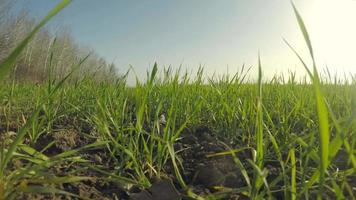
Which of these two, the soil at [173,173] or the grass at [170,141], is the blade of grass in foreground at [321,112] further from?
the soil at [173,173]

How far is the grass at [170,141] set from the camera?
2.49 ft

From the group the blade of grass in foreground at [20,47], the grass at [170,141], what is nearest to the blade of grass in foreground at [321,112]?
the grass at [170,141]

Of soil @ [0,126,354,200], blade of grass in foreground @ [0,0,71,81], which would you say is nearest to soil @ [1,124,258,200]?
soil @ [0,126,354,200]

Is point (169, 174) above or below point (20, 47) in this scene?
below

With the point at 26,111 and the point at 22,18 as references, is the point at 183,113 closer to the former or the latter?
the point at 26,111

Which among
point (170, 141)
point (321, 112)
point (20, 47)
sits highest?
point (20, 47)

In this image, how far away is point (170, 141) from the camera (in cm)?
114

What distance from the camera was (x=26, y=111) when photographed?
219 cm

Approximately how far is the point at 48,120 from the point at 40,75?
1990 cm

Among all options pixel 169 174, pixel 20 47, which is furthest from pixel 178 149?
pixel 20 47

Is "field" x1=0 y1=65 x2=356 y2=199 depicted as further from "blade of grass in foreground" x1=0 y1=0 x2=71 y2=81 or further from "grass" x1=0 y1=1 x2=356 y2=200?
"blade of grass in foreground" x1=0 y1=0 x2=71 y2=81

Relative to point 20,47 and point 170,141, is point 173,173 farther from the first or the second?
point 20,47

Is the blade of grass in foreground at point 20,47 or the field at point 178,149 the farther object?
the field at point 178,149

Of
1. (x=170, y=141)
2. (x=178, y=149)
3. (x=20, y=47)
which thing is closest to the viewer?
(x=20, y=47)
